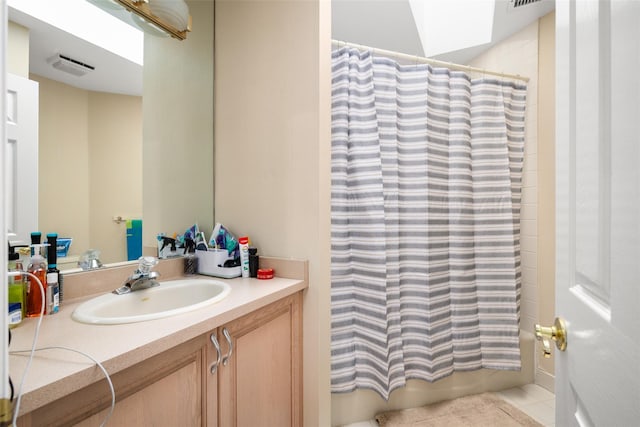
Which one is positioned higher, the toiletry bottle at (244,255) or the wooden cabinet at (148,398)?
the toiletry bottle at (244,255)

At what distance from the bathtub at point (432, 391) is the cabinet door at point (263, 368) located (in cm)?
41

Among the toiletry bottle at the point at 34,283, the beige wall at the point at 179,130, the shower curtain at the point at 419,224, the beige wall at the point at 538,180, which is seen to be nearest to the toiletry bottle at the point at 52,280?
the toiletry bottle at the point at 34,283

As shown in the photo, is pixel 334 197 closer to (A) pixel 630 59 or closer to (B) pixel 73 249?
(B) pixel 73 249

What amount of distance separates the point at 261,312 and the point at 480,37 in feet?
8.04

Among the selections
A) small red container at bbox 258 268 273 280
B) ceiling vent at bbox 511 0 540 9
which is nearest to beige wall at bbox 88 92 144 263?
small red container at bbox 258 268 273 280

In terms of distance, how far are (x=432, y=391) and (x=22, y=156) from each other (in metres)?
2.19

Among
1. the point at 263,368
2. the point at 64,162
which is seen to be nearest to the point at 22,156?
the point at 64,162

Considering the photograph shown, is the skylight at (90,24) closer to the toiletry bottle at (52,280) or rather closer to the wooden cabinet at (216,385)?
the toiletry bottle at (52,280)

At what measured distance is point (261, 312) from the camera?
3.79 ft

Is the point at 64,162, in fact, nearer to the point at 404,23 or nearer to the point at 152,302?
the point at 152,302

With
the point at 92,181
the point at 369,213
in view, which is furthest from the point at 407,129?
the point at 92,181

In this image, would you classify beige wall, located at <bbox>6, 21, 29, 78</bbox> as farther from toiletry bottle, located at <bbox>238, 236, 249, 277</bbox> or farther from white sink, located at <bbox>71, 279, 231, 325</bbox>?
toiletry bottle, located at <bbox>238, 236, 249, 277</bbox>

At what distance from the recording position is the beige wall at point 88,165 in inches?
40.3

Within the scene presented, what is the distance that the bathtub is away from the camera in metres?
1.68
